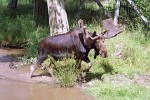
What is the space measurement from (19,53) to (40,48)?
116 inches

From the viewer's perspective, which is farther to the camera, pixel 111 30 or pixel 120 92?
pixel 111 30

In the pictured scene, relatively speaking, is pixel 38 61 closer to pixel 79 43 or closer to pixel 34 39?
pixel 79 43

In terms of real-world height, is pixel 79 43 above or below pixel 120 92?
above

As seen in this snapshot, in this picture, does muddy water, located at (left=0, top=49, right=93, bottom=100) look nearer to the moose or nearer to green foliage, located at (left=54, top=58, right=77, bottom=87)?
green foliage, located at (left=54, top=58, right=77, bottom=87)

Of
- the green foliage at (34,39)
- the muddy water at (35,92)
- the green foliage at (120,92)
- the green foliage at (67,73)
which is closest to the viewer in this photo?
the green foliage at (120,92)

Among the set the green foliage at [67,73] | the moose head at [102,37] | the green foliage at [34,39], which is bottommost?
the green foliage at [67,73]

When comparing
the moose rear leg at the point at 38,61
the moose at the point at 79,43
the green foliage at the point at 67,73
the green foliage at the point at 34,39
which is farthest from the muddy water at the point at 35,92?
the green foliage at the point at 34,39

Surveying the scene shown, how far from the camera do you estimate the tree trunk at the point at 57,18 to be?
11938 millimetres

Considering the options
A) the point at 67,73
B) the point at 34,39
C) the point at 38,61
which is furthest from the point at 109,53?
the point at 34,39

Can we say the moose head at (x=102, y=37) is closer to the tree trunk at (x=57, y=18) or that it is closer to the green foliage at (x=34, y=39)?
the tree trunk at (x=57, y=18)

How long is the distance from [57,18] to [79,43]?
2.51 meters

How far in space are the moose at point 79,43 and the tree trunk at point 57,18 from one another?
5.91 ft

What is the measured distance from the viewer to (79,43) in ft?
31.8

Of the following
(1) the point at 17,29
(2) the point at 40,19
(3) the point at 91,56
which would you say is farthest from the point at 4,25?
(3) the point at 91,56
